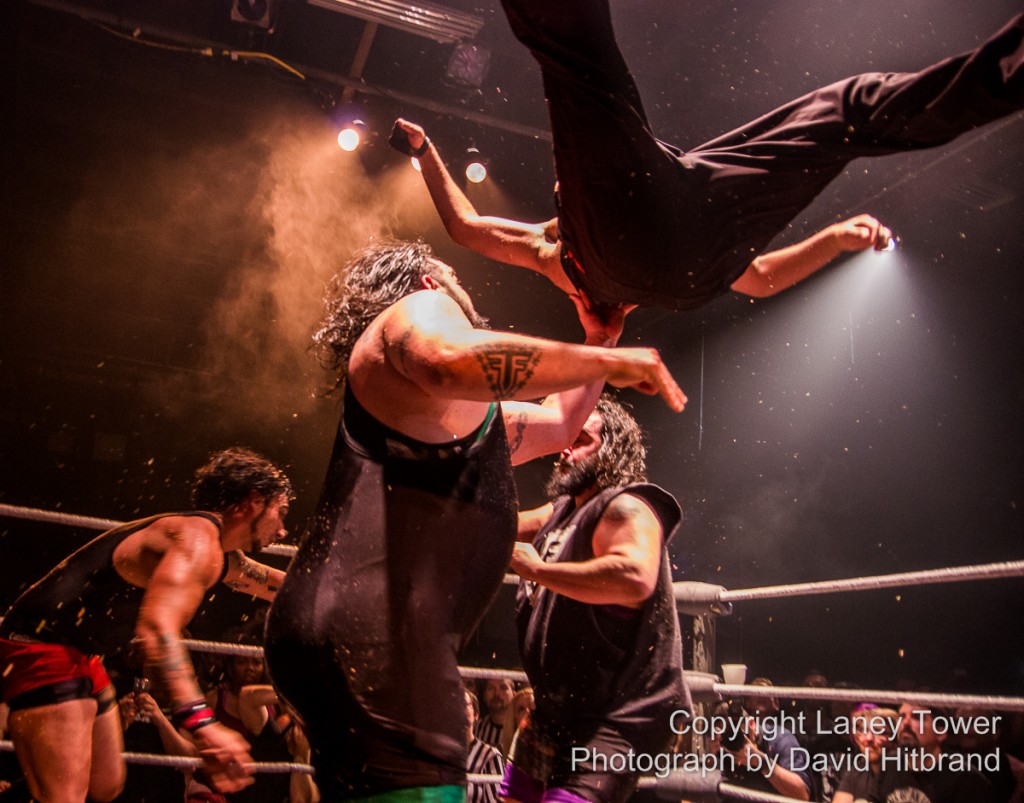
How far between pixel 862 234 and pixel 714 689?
1.85 metres

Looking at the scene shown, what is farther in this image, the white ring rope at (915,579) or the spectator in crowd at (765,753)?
the spectator in crowd at (765,753)

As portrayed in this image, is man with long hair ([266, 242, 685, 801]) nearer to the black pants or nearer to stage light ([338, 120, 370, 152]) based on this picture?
the black pants

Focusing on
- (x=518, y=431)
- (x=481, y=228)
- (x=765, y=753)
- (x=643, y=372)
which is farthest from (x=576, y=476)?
(x=765, y=753)

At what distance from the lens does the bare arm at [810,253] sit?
6.56ft

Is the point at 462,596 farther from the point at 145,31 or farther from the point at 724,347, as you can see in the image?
the point at 724,347

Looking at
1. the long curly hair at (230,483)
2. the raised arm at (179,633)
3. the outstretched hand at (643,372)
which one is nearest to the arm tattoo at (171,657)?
the raised arm at (179,633)

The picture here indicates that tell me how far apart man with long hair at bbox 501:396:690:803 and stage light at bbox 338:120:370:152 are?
454cm

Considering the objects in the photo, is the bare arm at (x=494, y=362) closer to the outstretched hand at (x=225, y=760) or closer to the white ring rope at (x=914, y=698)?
the outstretched hand at (x=225, y=760)

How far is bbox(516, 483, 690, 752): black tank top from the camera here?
2.23 meters

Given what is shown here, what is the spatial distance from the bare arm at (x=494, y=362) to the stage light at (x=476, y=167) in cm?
501

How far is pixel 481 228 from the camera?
250 cm

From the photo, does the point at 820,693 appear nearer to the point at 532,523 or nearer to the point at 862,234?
the point at 532,523

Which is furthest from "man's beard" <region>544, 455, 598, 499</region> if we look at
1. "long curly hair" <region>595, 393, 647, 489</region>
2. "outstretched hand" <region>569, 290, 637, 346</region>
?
"outstretched hand" <region>569, 290, 637, 346</region>

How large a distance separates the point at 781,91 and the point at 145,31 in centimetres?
451
